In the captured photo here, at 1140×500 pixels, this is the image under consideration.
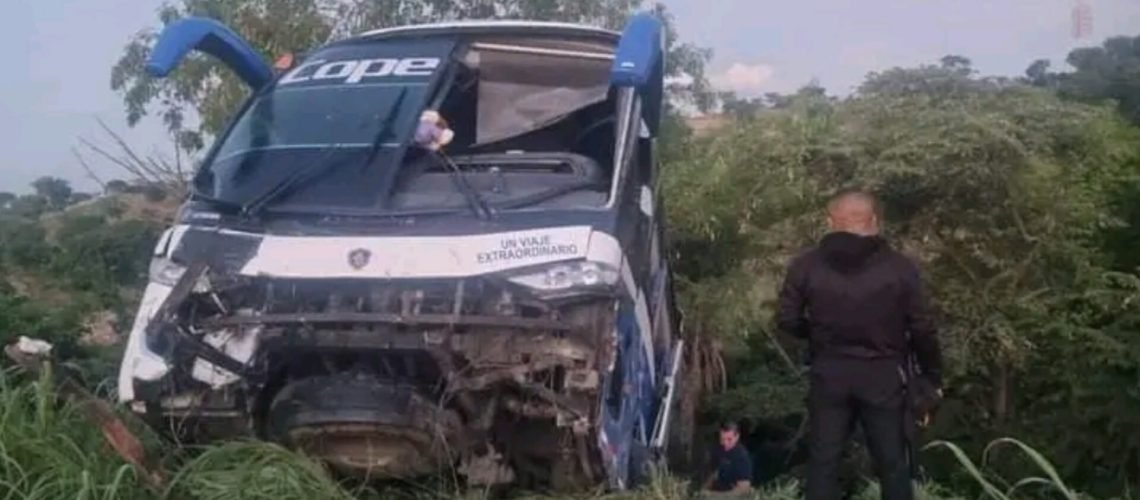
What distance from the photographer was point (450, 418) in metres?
5.75

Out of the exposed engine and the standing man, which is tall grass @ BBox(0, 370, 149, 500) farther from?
the standing man

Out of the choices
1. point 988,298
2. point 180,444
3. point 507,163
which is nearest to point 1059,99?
point 988,298

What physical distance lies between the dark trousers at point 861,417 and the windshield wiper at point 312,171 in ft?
6.70

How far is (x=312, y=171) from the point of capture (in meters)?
6.58

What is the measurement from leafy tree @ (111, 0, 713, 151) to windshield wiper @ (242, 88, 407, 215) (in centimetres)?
730

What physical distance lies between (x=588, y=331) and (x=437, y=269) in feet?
1.93

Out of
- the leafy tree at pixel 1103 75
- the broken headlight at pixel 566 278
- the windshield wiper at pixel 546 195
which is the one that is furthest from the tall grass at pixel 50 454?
the leafy tree at pixel 1103 75

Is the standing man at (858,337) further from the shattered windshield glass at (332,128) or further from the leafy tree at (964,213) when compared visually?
the leafy tree at (964,213)

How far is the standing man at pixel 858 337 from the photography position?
564cm

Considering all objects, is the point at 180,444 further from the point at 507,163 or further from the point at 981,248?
the point at 981,248

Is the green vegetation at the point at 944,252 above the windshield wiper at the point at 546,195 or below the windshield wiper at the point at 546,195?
below

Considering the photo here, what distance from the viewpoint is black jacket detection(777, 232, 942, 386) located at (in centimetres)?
563

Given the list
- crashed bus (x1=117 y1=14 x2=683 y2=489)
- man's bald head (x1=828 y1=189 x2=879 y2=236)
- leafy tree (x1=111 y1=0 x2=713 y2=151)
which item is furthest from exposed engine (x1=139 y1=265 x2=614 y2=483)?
leafy tree (x1=111 y1=0 x2=713 y2=151)

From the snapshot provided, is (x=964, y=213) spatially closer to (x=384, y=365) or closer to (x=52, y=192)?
(x=384, y=365)
